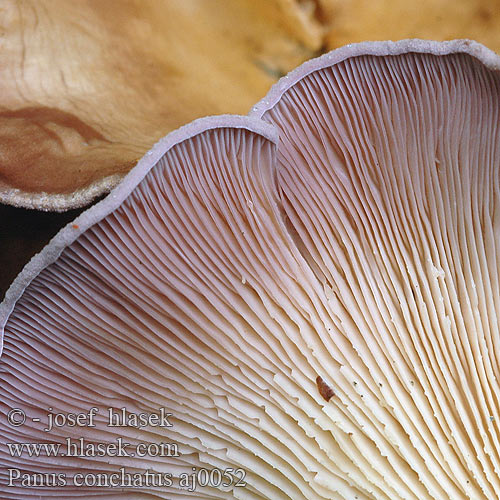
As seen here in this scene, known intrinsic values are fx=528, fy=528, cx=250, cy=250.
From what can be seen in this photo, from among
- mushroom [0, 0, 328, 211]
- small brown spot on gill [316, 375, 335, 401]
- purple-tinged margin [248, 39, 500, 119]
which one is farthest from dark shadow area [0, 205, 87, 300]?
small brown spot on gill [316, 375, 335, 401]

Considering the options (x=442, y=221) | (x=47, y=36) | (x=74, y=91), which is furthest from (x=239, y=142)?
(x=47, y=36)

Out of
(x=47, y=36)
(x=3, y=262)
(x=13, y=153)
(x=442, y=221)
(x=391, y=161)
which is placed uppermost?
(x=47, y=36)

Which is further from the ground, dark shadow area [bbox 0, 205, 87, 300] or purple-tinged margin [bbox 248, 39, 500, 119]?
dark shadow area [bbox 0, 205, 87, 300]

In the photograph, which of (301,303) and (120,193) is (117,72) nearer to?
(120,193)

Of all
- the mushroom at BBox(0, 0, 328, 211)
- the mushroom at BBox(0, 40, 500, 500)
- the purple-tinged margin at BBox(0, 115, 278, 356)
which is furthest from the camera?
the mushroom at BBox(0, 0, 328, 211)

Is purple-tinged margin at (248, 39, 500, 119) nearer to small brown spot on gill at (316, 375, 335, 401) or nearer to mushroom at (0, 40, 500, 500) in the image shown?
mushroom at (0, 40, 500, 500)

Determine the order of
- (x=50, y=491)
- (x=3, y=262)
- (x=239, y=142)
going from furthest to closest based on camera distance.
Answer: (x=3, y=262) → (x=50, y=491) → (x=239, y=142)

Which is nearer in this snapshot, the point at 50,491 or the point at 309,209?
the point at 309,209

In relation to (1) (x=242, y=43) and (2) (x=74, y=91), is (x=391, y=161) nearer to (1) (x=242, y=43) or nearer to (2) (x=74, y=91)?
(1) (x=242, y=43)

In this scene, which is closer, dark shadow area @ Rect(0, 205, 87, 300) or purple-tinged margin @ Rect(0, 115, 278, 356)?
purple-tinged margin @ Rect(0, 115, 278, 356)
